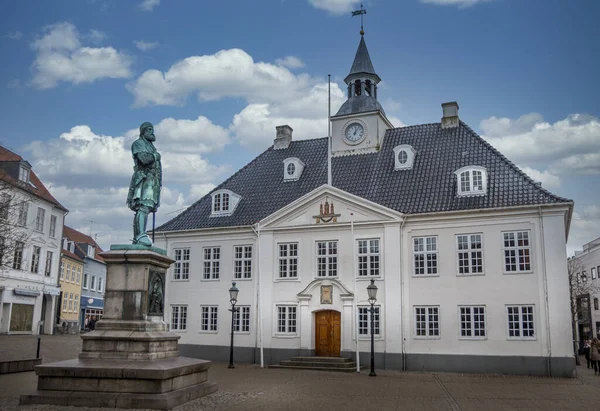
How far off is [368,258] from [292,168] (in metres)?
7.97

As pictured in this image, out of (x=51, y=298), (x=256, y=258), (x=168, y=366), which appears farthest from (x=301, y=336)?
(x=51, y=298)

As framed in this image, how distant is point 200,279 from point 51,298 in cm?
1950

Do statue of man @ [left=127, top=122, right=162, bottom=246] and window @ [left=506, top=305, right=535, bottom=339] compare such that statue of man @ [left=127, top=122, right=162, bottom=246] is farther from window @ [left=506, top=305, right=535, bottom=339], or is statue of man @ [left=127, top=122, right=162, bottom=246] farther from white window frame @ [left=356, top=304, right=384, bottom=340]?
window @ [left=506, top=305, right=535, bottom=339]

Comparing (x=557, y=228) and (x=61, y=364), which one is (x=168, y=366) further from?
(x=557, y=228)

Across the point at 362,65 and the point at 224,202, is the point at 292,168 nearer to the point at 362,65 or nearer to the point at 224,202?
the point at 224,202

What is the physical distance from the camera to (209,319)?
3139 cm

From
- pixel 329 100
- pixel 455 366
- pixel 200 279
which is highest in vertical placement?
pixel 329 100

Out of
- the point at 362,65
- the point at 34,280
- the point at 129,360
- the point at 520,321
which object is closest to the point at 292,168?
the point at 362,65

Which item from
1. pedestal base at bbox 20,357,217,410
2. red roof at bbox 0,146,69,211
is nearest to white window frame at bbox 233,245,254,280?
pedestal base at bbox 20,357,217,410

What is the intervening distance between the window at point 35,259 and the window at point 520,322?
109 feet

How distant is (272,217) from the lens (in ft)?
99.9

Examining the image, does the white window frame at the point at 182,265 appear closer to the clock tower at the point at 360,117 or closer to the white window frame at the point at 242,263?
the white window frame at the point at 242,263

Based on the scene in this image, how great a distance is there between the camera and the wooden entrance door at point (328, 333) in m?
28.3

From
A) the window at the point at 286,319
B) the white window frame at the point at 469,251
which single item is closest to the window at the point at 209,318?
the window at the point at 286,319
